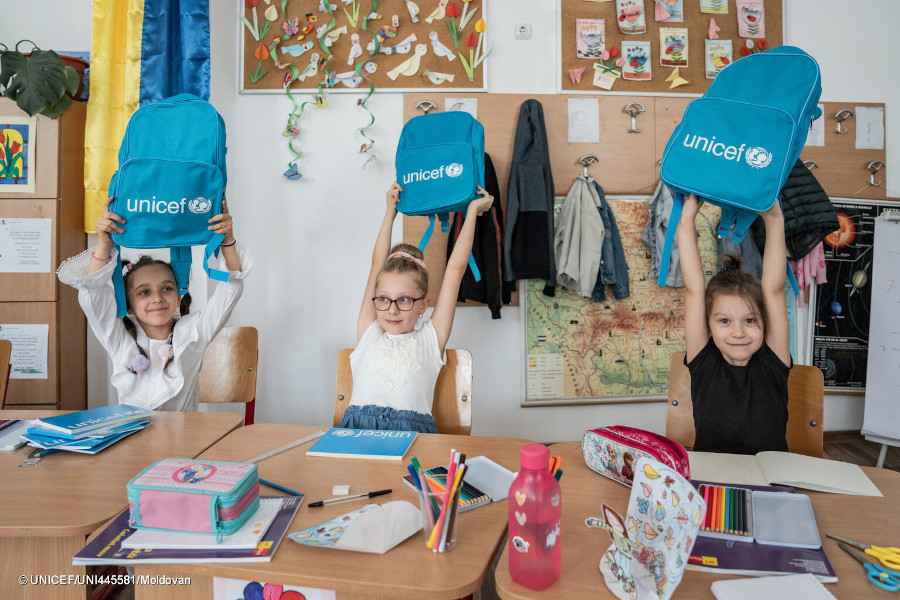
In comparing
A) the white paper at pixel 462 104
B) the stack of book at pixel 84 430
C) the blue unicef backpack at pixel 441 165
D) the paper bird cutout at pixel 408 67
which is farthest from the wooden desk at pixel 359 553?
the paper bird cutout at pixel 408 67

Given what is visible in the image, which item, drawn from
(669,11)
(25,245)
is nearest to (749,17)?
(669,11)

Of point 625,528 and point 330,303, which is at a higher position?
point 330,303

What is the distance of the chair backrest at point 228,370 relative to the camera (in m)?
2.15

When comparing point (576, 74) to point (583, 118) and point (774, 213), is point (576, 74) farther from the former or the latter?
point (774, 213)

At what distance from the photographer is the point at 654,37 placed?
3.12 meters

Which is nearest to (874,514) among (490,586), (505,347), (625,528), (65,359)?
(625,528)

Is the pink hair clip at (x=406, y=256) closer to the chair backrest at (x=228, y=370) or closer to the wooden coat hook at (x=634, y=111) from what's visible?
the chair backrest at (x=228, y=370)

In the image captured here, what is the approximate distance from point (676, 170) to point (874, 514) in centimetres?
93

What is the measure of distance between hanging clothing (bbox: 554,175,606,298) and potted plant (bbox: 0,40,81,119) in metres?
2.48

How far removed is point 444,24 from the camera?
9.96 feet

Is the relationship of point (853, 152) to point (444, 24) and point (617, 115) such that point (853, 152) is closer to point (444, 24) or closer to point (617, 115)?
point (617, 115)

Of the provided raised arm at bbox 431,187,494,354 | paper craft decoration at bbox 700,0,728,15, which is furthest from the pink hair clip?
paper craft decoration at bbox 700,0,728,15

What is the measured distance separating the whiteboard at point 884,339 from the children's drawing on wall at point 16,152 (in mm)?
4304

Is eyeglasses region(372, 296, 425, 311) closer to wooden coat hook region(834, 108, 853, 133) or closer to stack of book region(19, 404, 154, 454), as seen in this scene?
stack of book region(19, 404, 154, 454)
